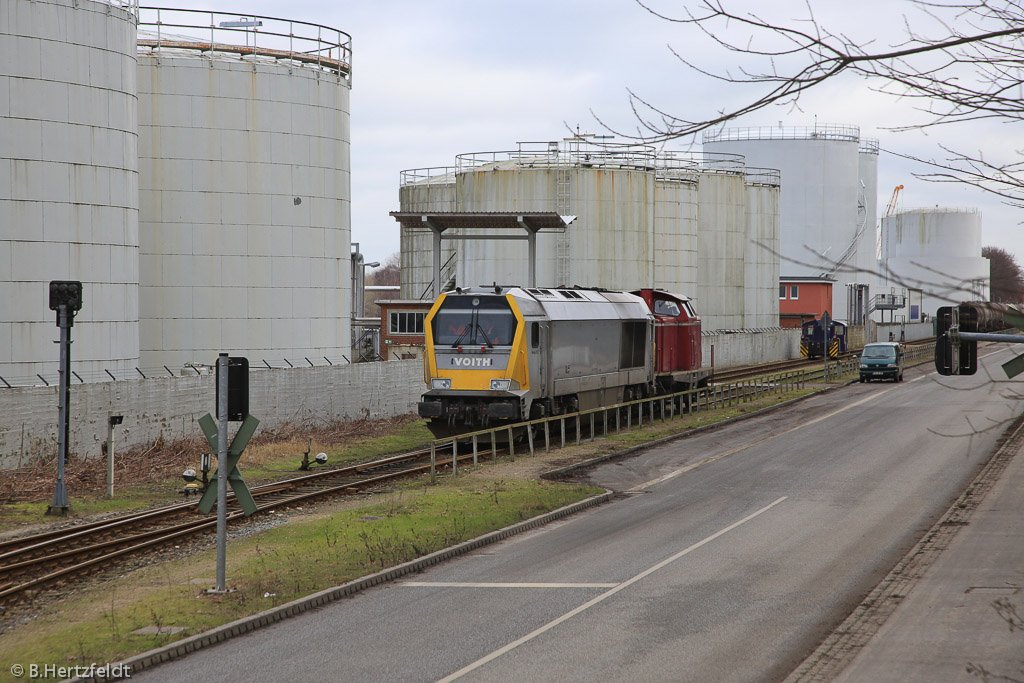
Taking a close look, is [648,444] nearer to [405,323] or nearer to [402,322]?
[405,323]

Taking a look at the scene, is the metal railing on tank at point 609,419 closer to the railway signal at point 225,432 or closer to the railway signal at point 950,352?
the railway signal at point 225,432

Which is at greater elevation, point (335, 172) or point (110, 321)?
point (335, 172)

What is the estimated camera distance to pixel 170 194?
33.4m

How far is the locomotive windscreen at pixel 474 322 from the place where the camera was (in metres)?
25.5

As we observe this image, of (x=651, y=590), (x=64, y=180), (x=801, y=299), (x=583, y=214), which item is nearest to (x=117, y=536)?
(x=651, y=590)

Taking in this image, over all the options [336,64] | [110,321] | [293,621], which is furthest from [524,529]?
[336,64]

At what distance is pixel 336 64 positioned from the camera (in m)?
36.8

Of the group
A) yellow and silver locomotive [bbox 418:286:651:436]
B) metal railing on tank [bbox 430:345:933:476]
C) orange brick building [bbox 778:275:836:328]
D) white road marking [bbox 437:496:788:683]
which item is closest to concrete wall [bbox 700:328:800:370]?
metal railing on tank [bbox 430:345:933:476]

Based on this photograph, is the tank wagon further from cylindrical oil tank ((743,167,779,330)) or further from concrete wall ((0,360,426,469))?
cylindrical oil tank ((743,167,779,330))

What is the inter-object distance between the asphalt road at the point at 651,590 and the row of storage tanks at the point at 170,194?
14604mm

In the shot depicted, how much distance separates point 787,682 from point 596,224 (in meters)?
42.1

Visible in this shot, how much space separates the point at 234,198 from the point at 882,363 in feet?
106

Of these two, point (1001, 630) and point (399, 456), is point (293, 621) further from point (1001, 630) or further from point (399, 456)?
point (399, 456)

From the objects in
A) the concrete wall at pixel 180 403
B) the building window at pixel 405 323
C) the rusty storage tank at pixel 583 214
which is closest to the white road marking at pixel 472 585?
the concrete wall at pixel 180 403
